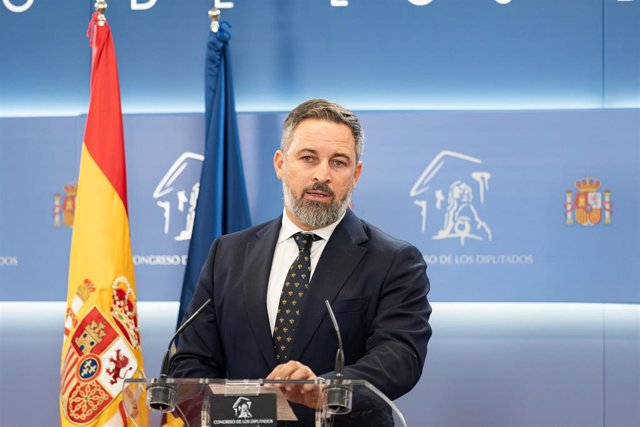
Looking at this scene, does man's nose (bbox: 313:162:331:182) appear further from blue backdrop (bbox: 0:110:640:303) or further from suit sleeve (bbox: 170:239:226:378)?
blue backdrop (bbox: 0:110:640:303)

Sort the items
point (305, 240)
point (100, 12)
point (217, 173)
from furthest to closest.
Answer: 1. point (217, 173)
2. point (100, 12)
3. point (305, 240)

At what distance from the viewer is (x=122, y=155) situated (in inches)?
149

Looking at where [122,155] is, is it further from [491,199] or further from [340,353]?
[340,353]

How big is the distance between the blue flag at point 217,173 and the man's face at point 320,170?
1398mm

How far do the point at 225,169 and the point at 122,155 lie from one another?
0.52 metres

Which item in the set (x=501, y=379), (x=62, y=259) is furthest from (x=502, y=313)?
(x=62, y=259)

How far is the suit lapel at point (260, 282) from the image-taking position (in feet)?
8.16

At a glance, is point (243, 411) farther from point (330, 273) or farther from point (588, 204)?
point (588, 204)

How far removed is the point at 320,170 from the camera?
2582mm

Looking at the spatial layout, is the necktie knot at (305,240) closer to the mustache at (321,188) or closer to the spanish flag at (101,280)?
the mustache at (321,188)

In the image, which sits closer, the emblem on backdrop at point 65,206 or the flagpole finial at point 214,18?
the flagpole finial at point 214,18

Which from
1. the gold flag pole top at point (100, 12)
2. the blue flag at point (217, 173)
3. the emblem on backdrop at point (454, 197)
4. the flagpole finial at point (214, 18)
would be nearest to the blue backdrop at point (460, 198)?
the emblem on backdrop at point (454, 197)

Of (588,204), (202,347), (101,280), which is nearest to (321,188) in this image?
(202,347)

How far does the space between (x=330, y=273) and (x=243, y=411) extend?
977 mm
